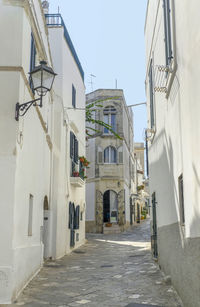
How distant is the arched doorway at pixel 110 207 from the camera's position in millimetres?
27859

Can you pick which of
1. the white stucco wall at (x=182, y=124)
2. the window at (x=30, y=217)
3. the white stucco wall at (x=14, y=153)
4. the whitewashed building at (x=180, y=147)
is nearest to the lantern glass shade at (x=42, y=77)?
the white stucco wall at (x=14, y=153)

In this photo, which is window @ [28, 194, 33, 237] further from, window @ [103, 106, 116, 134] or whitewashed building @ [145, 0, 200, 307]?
window @ [103, 106, 116, 134]

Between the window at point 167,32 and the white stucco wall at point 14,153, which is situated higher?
the window at point 167,32

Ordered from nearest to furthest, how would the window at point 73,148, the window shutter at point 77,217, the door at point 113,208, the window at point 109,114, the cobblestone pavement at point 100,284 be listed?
the cobblestone pavement at point 100,284 < the window at point 73,148 < the window shutter at point 77,217 < the door at point 113,208 < the window at point 109,114

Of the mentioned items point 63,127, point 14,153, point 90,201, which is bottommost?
point 90,201

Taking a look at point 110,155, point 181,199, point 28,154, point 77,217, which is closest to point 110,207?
point 110,155

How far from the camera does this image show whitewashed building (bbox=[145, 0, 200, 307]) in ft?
16.9

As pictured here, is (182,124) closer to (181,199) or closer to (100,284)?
(181,199)

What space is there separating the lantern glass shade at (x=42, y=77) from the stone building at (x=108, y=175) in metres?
19.7

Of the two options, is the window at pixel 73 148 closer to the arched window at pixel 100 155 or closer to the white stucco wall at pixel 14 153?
the white stucco wall at pixel 14 153

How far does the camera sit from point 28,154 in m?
8.73

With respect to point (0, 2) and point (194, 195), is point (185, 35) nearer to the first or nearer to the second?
point (194, 195)

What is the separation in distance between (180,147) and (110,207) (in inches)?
869

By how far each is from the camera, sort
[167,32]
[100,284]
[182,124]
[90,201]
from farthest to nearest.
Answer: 1. [90,201]
2. [100,284]
3. [167,32]
4. [182,124]
